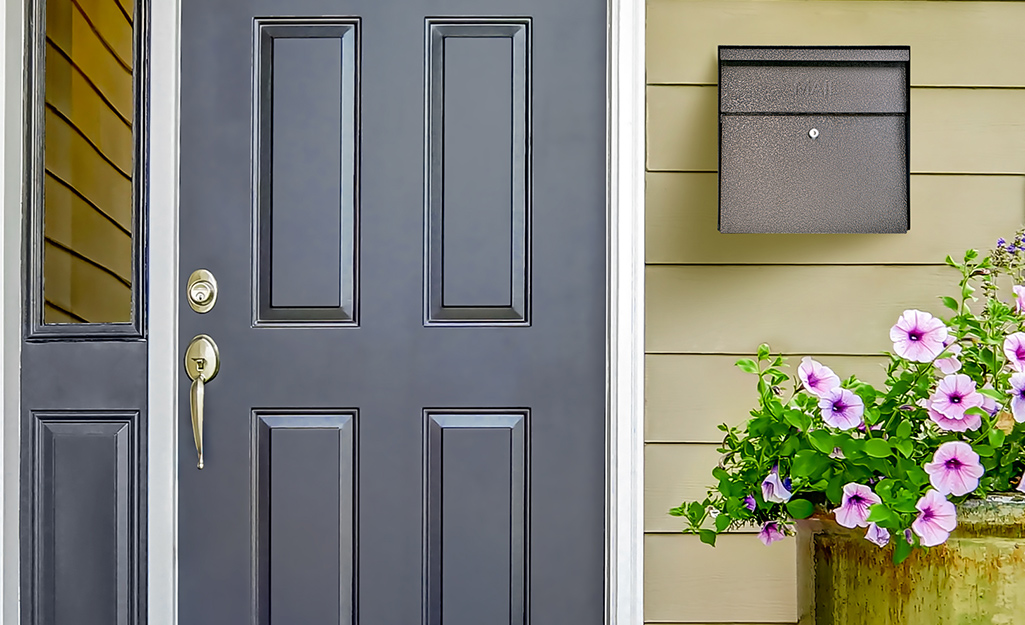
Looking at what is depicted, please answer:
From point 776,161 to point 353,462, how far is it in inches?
36.4

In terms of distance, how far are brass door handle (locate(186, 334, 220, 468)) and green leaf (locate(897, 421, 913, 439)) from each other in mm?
1135

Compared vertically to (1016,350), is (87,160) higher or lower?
higher

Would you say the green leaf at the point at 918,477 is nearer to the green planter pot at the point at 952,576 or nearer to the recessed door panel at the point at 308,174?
the green planter pot at the point at 952,576

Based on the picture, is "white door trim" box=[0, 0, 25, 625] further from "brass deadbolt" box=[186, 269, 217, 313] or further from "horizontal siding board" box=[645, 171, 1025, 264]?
"horizontal siding board" box=[645, 171, 1025, 264]

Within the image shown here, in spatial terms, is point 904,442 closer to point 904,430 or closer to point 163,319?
point 904,430

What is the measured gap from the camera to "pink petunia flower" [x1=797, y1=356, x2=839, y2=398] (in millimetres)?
808

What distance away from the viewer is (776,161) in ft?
4.40

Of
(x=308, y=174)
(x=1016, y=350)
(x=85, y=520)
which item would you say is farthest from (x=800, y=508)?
(x=85, y=520)

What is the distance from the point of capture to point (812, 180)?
1338 mm

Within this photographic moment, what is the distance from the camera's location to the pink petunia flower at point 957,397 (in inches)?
29.5

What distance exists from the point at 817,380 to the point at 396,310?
0.83 metres

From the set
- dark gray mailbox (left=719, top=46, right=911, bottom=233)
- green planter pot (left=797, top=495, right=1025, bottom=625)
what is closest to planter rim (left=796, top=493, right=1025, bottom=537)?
green planter pot (left=797, top=495, right=1025, bottom=625)

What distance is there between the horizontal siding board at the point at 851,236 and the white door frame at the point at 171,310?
0.19 feet

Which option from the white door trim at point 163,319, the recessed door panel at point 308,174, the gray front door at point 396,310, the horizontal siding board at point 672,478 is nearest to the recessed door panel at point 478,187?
Result: the gray front door at point 396,310
